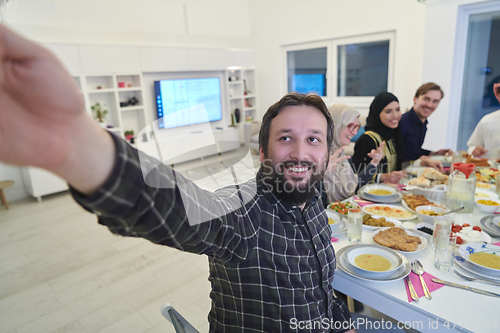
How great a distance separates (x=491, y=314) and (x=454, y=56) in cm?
409

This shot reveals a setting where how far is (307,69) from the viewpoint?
6082 mm

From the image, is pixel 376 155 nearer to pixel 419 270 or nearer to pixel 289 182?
pixel 419 270

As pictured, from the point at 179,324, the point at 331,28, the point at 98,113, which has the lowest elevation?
the point at 179,324

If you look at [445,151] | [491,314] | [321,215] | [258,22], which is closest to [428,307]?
[491,314]

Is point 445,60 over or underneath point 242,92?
over

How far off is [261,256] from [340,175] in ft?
3.93

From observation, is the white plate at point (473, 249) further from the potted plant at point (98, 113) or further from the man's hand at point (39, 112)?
the potted plant at point (98, 113)

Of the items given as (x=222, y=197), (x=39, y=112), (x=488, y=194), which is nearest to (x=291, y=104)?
(x=222, y=197)

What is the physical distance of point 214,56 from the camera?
5820 millimetres

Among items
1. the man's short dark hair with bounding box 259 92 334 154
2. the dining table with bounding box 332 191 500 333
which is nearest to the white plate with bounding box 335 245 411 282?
the dining table with bounding box 332 191 500 333

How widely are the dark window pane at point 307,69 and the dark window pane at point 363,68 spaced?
0.35 meters

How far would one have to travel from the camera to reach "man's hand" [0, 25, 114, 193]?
10.1 inches

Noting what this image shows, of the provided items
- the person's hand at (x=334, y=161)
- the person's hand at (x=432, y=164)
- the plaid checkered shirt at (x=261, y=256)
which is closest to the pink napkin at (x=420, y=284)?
the plaid checkered shirt at (x=261, y=256)

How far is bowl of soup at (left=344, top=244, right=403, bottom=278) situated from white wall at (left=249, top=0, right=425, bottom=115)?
13.3ft
